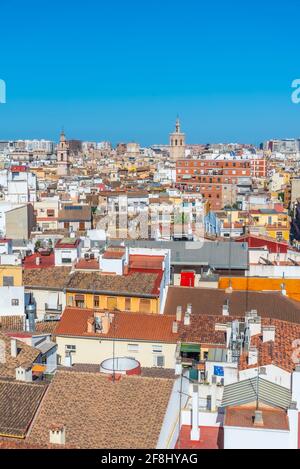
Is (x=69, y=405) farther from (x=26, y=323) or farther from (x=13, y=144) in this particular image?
(x=13, y=144)

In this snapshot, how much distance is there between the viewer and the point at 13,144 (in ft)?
419

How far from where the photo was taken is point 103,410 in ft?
28.3

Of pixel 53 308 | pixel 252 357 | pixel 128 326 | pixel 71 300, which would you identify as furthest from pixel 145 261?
pixel 252 357

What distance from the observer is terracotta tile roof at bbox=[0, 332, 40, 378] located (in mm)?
10159

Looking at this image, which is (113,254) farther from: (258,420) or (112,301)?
(258,420)

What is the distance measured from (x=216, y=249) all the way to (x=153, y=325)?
23.8 feet

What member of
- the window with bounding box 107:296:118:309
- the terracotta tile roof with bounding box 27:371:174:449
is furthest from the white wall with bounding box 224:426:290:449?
the window with bounding box 107:296:118:309

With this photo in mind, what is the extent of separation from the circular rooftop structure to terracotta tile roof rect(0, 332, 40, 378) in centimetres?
124

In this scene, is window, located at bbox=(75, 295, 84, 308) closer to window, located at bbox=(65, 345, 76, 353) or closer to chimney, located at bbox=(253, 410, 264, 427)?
window, located at bbox=(65, 345, 76, 353)

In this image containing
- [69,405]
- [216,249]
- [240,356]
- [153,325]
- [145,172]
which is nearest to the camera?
[69,405]

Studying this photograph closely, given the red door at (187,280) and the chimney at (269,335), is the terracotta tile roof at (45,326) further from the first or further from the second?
the red door at (187,280)

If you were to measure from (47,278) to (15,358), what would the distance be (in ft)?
18.5

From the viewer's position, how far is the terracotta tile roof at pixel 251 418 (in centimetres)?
776
